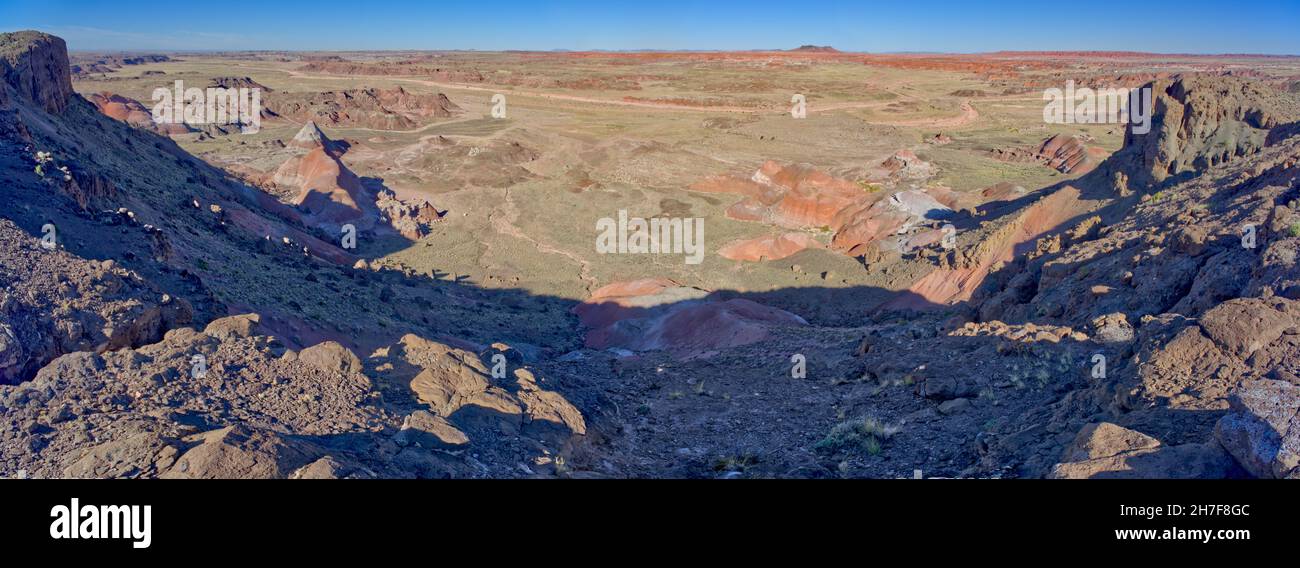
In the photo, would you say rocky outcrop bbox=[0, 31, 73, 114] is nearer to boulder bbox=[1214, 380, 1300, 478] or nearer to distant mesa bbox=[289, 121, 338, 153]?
distant mesa bbox=[289, 121, 338, 153]

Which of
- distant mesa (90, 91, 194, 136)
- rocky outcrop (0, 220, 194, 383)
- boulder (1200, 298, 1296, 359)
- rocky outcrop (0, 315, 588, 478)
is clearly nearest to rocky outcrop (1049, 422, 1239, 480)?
boulder (1200, 298, 1296, 359)

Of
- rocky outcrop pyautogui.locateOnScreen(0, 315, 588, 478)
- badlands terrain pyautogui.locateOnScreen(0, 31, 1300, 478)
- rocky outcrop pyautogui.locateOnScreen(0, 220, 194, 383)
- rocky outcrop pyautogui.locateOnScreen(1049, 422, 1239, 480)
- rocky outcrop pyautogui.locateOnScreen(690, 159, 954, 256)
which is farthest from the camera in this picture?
rocky outcrop pyautogui.locateOnScreen(690, 159, 954, 256)


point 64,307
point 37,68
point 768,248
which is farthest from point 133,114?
point 64,307

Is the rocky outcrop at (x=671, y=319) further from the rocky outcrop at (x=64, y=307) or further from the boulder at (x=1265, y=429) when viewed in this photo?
the boulder at (x=1265, y=429)

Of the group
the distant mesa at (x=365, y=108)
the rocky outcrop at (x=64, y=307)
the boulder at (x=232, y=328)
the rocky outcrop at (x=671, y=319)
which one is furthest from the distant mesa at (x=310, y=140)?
the boulder at (x=232, y=328)

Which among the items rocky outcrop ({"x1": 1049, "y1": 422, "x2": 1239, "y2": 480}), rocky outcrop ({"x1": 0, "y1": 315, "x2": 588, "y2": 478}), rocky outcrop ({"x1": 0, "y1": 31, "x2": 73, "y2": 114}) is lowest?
rocky outcrop ({"x1": 0, "y1": 315, "x2": 588, "y2": 478})
